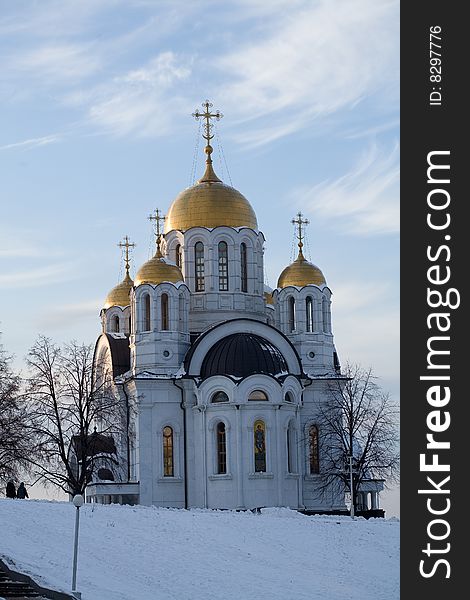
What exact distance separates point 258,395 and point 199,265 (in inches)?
301

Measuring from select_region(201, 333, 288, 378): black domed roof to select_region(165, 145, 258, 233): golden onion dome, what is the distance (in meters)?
5.67

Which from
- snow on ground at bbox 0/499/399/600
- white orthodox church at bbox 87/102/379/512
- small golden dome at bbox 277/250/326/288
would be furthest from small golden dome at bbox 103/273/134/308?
snow on ground at bbox 0/499/399/600

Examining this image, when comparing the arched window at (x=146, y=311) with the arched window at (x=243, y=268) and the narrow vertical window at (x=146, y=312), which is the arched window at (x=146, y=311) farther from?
the arched window at (x=243, y=268)

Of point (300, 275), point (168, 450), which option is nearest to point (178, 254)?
point (300, 275)

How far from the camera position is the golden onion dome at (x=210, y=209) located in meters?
59.3

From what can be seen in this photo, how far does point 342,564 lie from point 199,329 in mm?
21771

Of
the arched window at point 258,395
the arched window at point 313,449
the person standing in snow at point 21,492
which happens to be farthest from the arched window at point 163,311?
the person standing in snow at point 21,492

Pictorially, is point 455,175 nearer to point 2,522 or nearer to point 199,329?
point 2,522

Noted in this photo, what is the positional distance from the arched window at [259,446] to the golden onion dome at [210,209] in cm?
951

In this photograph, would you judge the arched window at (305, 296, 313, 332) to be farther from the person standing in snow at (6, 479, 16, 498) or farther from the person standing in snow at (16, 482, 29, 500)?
the person standing in snow at (6, 479, 16, 498)

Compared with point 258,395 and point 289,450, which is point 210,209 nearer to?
point 258,395

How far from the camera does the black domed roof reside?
178 ft

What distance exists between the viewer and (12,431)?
49531 mm

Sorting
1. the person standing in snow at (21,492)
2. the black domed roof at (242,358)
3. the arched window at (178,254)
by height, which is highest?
the arched window at (178,254)
